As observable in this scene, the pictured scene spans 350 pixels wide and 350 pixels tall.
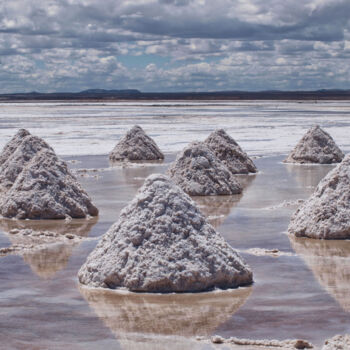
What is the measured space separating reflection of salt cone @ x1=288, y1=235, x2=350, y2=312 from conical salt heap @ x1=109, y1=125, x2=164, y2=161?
13.5 m

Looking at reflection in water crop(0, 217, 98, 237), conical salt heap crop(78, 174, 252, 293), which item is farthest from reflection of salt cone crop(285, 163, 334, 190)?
conical salt heap crop(78, 174, 252, 293)

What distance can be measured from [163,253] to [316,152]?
1530cm

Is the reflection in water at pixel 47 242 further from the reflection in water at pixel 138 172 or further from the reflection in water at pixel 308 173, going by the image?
the reflection in water at pixel 308 173

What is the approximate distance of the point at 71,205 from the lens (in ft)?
40.4

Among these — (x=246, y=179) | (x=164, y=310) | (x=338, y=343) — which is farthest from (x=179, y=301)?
(x=246, y=179)

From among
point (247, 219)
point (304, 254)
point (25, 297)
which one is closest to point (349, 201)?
point (304, 254)

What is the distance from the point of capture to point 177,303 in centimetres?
716

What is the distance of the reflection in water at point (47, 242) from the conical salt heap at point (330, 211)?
3019 millimetres

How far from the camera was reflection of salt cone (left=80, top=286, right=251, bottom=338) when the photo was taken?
6.36 meters

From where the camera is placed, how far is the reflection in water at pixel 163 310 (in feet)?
20.8

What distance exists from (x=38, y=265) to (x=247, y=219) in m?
4.30

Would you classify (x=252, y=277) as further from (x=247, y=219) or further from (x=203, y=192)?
(x=203, y=192)

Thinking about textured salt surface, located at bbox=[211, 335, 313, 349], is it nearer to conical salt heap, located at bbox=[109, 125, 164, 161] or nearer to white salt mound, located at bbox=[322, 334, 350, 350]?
white salt mound, located at bbox=[322, 334, 350, 350]

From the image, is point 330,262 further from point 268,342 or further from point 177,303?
point 268,342
